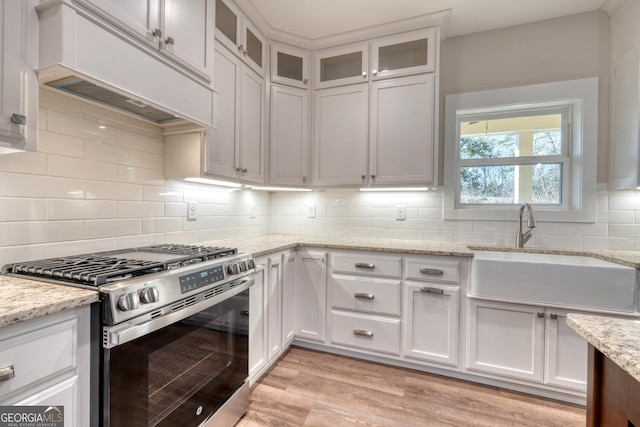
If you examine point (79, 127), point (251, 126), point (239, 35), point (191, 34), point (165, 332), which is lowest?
point (165, 332)

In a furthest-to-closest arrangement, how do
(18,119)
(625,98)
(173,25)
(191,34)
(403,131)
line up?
1. (403,131)
2. (625,98)
3. (191,34)
4. (173,25)
5. (18,119)

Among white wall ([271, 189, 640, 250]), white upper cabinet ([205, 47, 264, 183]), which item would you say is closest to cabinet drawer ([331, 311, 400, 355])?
white wall ([271, 189, 640, 250])

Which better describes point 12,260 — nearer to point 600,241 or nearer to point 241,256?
point 241,256

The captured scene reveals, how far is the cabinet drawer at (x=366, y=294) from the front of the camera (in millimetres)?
2055

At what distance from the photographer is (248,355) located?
1646mm

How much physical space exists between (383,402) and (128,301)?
5.05 ft

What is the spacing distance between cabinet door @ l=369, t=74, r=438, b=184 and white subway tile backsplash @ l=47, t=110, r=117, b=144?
5.67ft

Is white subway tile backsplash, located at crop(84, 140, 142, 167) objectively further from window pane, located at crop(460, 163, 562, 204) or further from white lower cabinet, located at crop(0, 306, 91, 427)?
window pane, located at crop(460, 163, 562, 204)

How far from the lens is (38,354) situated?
77 centimetres

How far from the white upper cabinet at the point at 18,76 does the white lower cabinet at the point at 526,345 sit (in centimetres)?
233

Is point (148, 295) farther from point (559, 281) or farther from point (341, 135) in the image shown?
point (559, 281)

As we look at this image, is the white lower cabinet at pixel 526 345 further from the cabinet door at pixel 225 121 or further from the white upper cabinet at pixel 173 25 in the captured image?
the white upper cabinet at pixel 173 25

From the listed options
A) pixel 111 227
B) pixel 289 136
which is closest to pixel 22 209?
pixel 111 227

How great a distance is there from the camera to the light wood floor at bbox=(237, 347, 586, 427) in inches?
62.2
